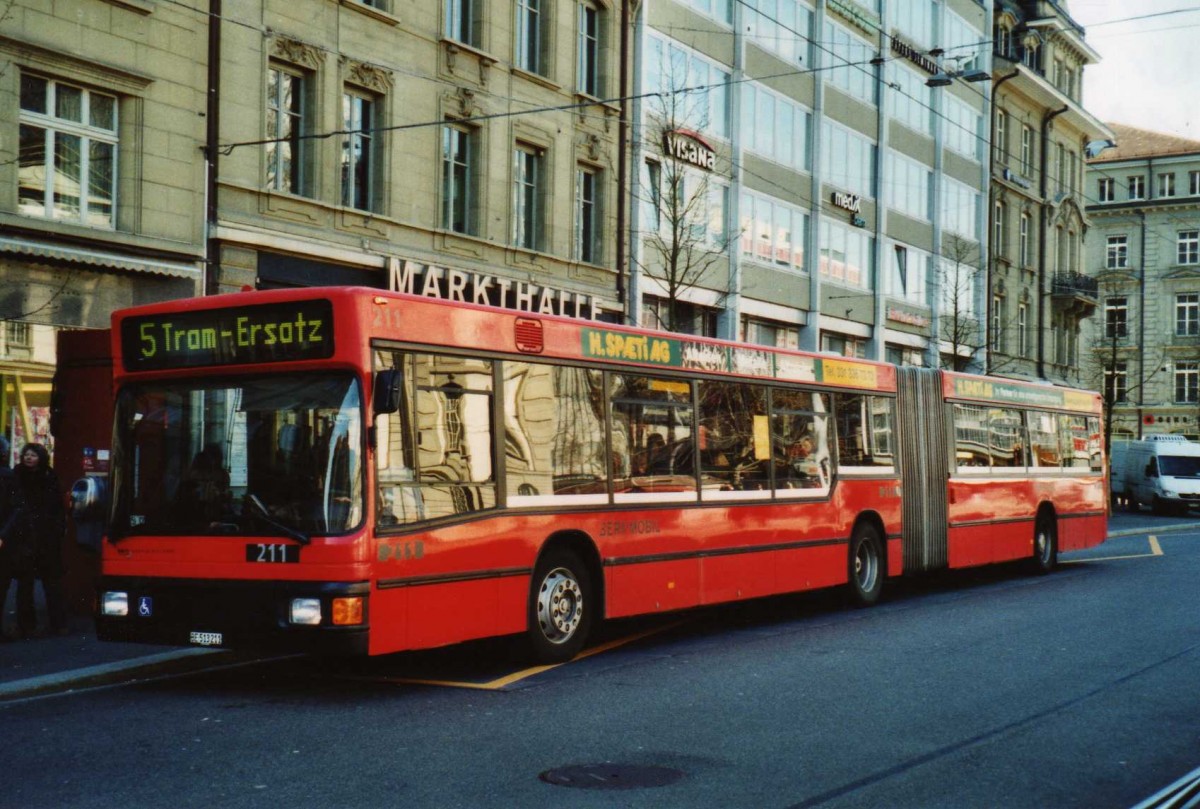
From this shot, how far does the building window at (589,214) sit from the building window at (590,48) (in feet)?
5.15

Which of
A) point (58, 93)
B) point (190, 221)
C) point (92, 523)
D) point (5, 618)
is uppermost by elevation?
point (58, 93)

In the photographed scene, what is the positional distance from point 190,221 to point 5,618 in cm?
708

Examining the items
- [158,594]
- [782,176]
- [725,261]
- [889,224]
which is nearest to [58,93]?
[158,594]

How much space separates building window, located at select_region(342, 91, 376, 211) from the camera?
22.4 metres

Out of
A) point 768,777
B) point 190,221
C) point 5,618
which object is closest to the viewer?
point 768,777

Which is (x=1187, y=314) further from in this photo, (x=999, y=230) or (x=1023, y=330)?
(x=999, y=230)

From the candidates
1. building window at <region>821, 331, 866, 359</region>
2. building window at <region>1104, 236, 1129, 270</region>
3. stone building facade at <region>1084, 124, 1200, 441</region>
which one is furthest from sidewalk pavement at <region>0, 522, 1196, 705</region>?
building window at <region>1104, 236, 1129, 270</region>

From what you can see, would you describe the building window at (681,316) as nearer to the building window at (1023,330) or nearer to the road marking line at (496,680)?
the road marking line at (496,680)

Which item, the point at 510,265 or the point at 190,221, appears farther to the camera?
the point at 510,265

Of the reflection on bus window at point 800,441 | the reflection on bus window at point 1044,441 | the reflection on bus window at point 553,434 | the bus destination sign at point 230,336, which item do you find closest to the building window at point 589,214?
the reflection on bus window at point 1044,441

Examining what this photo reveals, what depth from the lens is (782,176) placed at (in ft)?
116

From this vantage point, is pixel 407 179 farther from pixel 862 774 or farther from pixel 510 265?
pixel 862 774

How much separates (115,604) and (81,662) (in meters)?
1.36

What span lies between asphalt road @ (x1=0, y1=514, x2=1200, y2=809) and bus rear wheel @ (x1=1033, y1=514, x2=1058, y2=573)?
7725 mm
